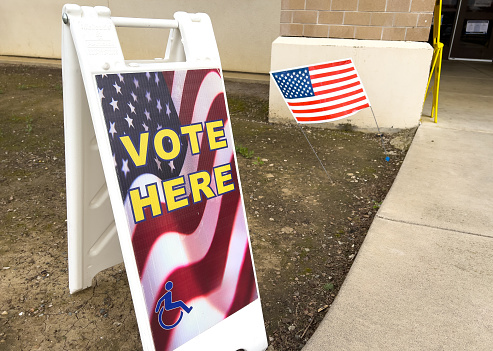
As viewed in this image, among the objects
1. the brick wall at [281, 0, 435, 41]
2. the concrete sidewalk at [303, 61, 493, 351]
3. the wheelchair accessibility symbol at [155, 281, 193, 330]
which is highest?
the brick wall at [281, 0, 435, 41]

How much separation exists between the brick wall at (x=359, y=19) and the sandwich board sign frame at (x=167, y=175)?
364 centimetres

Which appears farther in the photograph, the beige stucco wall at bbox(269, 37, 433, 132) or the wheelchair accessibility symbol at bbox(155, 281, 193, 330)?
the beige stucco wall at bbox(269, 37, 433, 132)

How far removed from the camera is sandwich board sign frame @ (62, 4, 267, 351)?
4.66ft

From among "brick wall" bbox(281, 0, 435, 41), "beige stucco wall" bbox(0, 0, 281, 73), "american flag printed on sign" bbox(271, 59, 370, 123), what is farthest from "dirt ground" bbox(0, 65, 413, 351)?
"beige stucco wall" bbox(0, 0, 281, 73)

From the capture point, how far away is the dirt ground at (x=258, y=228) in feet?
6.78

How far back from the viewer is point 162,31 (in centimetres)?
863

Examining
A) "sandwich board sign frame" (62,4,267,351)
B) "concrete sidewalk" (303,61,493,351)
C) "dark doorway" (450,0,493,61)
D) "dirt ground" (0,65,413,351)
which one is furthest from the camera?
"dark doorway" (450,0,493,61)

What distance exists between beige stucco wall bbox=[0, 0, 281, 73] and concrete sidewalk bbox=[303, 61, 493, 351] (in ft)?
16.7

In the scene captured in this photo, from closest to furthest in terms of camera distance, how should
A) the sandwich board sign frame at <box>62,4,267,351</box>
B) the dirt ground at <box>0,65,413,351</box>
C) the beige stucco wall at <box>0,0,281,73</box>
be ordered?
the sandwich board sign frame at <box>62,4,267,351</box> → the dirt ground at <box>0,65,413,351</box> → the beige stucco wall at <box>0,0,281,73</box>

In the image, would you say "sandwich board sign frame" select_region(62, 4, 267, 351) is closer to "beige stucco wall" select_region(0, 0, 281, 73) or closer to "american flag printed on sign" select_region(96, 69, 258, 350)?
"american flag printed on sign" select_region(96, 69, 258, 350)

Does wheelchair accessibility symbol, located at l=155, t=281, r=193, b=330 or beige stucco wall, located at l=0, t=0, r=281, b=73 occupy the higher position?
beige stucco wall, located at l=0, t=0, r=281, b=73

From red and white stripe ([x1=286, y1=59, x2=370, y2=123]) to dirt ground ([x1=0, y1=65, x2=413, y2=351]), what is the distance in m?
0.59

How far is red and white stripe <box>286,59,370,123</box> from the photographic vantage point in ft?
12.0

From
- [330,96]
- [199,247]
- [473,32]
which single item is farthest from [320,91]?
[473,32]
